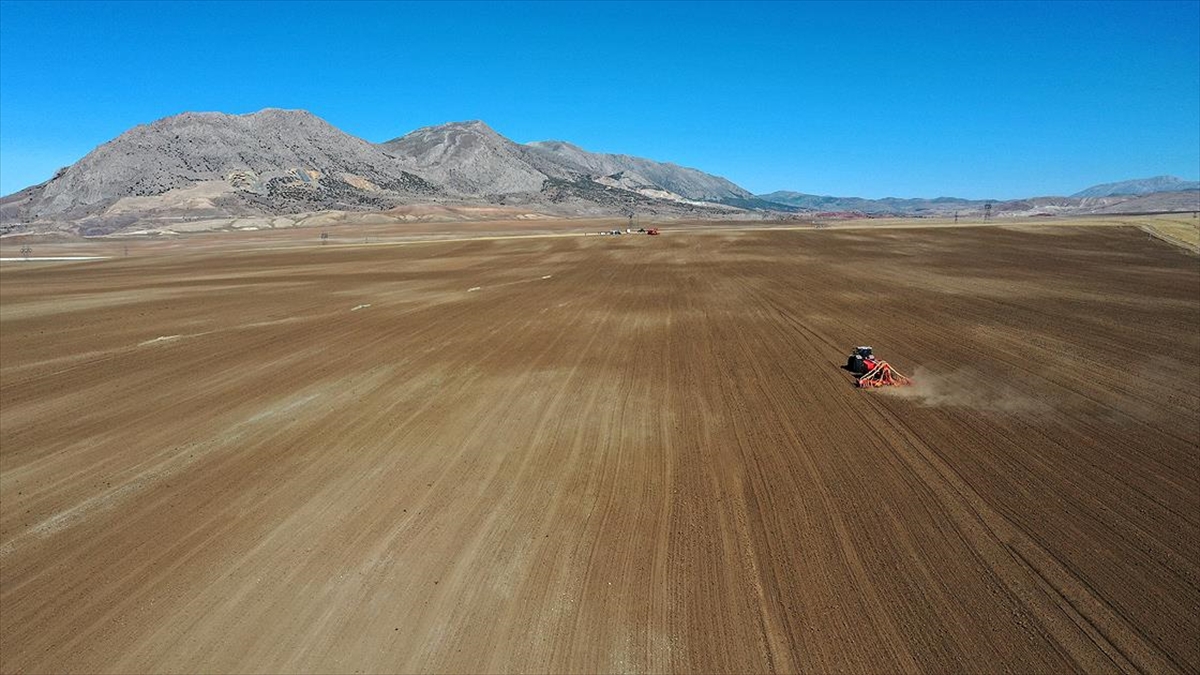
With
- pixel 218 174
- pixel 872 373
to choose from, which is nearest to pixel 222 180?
pixel 218 174

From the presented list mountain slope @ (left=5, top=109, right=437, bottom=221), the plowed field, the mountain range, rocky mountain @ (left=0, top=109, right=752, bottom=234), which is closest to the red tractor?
the plowed field

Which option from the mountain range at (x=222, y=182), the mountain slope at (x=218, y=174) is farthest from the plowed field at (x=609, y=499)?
the mountain slope at (x=218, y=174)

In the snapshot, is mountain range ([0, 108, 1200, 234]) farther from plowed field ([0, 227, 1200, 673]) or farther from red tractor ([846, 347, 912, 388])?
red tractor ([846, 347, 912, 388])

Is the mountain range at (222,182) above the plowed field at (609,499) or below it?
above

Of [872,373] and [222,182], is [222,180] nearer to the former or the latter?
[222,182]

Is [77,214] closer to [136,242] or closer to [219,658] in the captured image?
[136,242]

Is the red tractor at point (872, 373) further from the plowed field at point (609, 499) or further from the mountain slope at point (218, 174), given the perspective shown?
the mountain slope at point (218, 174)

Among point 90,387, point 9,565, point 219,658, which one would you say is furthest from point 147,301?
point 219,658
